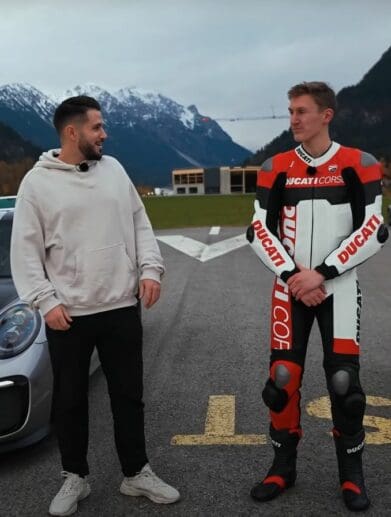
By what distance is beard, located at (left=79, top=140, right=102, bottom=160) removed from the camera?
2.87 m

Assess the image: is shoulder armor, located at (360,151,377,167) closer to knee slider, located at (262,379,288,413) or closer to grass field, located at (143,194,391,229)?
knee slider, located at (262,379,288,413)

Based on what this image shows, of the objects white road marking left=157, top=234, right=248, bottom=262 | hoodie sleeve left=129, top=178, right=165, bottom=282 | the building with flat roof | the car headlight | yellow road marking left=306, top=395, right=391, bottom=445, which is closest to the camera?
hoodie sleeve left=129, top=178, right=165, bottom=282

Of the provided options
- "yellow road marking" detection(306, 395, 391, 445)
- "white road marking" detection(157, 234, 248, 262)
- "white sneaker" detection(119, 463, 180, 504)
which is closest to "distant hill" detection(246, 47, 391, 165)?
"white road marking" detection(157, 234, 248, 262)

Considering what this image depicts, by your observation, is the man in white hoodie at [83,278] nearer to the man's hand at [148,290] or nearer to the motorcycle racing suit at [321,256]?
the man's hand at [148,290]

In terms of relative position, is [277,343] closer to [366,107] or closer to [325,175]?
[325,175]

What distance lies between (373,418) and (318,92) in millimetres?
2247

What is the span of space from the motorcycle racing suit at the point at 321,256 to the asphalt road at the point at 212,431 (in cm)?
23

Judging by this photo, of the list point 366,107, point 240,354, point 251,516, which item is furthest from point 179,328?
point 366,107

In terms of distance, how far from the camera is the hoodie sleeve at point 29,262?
280 centimetres

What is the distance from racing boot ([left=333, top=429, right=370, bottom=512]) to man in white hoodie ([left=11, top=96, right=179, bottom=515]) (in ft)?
2.86

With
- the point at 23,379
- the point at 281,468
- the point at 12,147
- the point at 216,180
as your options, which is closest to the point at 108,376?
the point at 23,379

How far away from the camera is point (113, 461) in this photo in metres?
3.44

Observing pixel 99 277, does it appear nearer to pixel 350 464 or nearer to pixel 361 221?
pixel 361 221

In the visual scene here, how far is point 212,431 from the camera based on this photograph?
3791 mm
